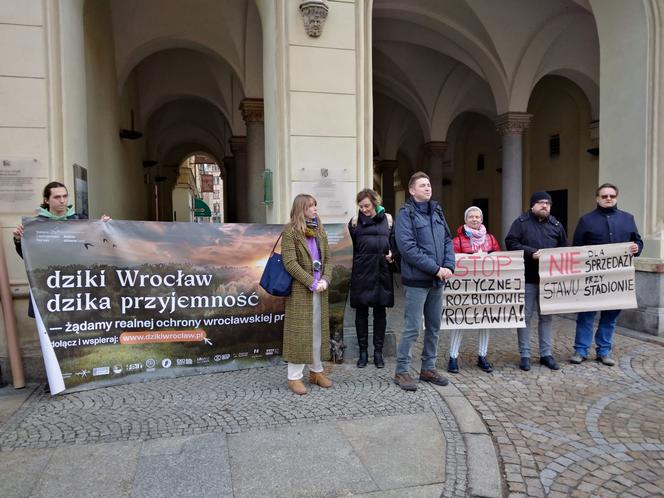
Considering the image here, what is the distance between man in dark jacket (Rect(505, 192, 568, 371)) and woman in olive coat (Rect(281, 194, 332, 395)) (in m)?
2.25

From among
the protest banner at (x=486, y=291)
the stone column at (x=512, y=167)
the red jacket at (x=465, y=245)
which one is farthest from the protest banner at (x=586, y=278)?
the stone column at (x=512, y=167)

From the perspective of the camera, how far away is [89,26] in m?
7.43

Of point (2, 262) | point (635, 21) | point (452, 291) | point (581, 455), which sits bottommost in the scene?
point (581, 455)

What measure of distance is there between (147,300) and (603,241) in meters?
5.04

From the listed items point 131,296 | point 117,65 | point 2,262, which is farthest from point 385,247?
point 117,65

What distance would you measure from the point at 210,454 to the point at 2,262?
2905 mm

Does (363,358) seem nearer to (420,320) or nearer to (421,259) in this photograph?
(420,320)

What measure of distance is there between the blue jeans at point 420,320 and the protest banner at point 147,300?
Result: 4.51 ft

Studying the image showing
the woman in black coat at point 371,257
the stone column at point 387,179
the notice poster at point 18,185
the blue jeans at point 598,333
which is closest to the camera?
the notice poster at point 18,185

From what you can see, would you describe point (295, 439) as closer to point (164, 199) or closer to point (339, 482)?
point (339, 482)

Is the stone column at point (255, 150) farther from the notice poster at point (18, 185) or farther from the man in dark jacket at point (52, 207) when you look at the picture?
the man in dark jacket at point (52, 207)

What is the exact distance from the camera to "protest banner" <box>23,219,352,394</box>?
4176 mm

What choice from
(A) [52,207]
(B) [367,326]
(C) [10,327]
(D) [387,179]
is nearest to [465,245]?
(B) [367,326]

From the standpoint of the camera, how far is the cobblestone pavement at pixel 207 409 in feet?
11.2
